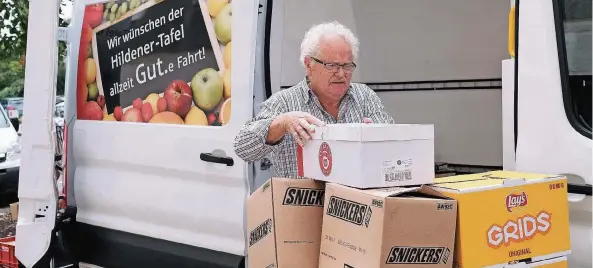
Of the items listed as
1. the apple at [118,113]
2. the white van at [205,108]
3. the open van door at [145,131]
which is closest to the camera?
the white van at [205,108]

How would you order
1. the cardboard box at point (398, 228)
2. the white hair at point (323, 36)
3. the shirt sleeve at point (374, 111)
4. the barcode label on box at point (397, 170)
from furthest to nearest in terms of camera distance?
the shirt sleeve at point (374, 111)
the white hair at point (323, 36)
the barcode label on box at point (397, 170)
the cardboard box at point (398, 228)

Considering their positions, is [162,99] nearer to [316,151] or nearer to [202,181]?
[202,181]

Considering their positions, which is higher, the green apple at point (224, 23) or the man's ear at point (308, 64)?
the green apple at point (224, 23)

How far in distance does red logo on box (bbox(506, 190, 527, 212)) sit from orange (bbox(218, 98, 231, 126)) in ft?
4.07

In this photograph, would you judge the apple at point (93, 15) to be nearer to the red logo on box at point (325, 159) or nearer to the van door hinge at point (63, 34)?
the van door hinge at point (63, 34)

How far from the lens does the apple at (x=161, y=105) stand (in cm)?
278

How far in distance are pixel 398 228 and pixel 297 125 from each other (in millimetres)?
517

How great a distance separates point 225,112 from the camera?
2.53 m

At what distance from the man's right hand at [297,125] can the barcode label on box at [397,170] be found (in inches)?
11.4

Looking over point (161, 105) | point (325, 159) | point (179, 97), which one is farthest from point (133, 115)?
point (325, 159)

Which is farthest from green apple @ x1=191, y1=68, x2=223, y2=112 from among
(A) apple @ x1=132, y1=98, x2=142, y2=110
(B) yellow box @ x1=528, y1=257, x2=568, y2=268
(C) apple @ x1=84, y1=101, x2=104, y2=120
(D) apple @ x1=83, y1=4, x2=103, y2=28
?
(B) yellow box @ x1=528, y1=257, x2=568, y2=268

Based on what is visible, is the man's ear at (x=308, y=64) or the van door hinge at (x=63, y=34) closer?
the man's ear at (x=308, y=64)

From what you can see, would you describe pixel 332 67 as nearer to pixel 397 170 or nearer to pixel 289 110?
pixel 289 110

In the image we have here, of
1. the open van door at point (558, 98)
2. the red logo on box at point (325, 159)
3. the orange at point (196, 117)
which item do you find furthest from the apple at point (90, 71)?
the open van door at point (558, 98)
